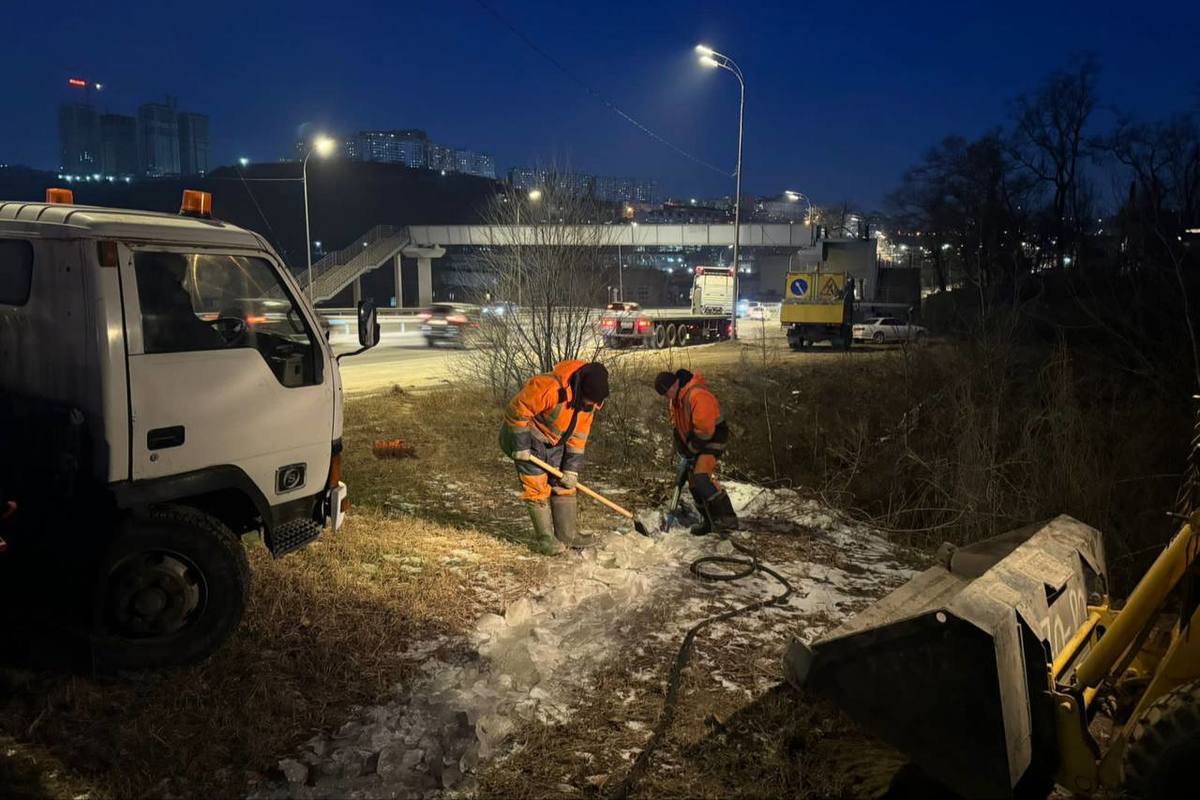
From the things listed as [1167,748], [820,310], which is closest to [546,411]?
[1167,748]

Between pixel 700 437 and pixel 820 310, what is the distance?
22.4m

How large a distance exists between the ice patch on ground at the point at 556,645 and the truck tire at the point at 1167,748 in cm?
173

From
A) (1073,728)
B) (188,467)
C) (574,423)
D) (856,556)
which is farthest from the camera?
(856,556)

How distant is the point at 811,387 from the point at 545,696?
13.3 meters

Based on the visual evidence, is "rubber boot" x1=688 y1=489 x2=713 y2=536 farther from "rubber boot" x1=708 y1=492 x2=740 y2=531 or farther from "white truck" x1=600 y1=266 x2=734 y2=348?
"white truck" x1=600 y1=266 x2=734 y2=348

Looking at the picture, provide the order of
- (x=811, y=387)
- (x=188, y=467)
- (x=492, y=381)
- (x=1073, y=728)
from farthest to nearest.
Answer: (x=811, y=387) → (x=492, y=381) → (x=188, y=467) → (x=1073, y=728)

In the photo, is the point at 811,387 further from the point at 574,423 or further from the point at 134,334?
the point at 134,334

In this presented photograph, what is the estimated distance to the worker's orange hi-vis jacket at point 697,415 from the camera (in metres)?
6.47

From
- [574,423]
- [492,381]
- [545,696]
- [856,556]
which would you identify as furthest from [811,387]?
[545,696]

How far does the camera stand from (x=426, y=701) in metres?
3.76

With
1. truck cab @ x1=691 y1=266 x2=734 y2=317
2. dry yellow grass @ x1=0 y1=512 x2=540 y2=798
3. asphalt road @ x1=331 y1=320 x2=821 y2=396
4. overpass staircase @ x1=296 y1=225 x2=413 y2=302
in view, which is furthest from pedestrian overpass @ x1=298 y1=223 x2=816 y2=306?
dry yellow grass @ x1=0 y1=512 x2=540 y2=798

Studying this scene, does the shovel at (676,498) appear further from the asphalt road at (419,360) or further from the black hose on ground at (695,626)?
the asphalt road at (419,360)

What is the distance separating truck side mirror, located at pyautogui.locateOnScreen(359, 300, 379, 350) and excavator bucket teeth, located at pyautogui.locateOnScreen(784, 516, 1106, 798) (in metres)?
3.26

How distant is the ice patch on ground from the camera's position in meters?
3.26
